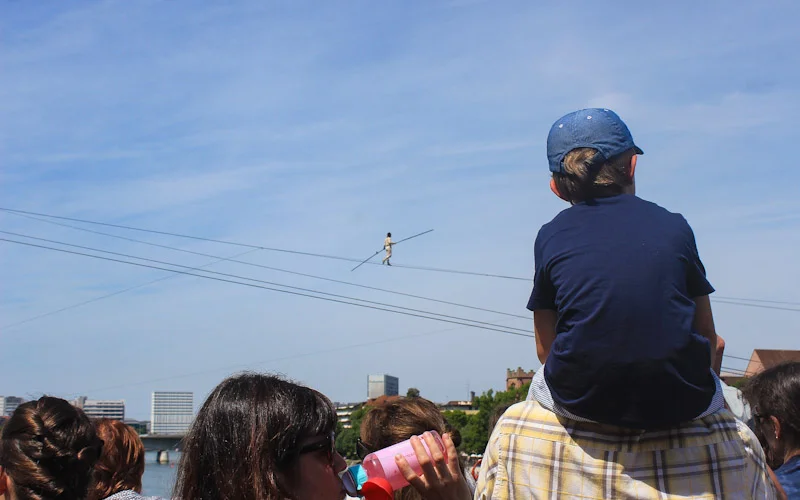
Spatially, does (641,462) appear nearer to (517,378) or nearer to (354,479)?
(354,479)

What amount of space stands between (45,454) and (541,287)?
2750 mm

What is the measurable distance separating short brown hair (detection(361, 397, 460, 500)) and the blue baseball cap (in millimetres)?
2009

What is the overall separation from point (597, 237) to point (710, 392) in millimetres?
647

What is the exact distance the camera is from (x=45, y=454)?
4.31 metres

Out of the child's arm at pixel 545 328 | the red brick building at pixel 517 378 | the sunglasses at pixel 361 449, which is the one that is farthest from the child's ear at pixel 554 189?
the red brick building at pixel 517 378

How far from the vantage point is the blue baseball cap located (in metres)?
3.20

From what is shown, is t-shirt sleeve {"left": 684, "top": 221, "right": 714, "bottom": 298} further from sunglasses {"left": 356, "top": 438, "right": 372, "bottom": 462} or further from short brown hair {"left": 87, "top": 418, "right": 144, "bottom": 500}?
short brown hair {"left": 87, "top": 418, "right": 144, "bottom": 500}

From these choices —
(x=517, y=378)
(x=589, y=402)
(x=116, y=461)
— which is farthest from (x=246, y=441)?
(x=517, y=378)

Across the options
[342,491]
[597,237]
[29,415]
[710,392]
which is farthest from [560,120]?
[29,415]

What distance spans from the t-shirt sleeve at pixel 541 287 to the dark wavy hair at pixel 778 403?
1489 mm

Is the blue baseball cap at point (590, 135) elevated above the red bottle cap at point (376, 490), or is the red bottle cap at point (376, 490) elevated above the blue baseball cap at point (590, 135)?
the blue baseball cap at point (590, 135)

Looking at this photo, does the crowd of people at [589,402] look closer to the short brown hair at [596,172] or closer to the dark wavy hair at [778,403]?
the short brown hair at [596,172]

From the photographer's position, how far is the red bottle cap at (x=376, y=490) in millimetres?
2980

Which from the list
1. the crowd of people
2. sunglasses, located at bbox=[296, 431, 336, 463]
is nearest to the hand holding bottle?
the crowd of people
